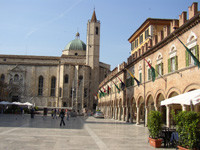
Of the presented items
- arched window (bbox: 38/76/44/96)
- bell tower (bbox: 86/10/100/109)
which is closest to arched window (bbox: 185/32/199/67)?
bell tower (bbox: 86/10/100/109)

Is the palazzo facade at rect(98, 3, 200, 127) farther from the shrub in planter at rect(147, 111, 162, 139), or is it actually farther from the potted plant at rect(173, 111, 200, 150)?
the potted plant at rect(173, 111, 200, 150)

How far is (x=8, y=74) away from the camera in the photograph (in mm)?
70625

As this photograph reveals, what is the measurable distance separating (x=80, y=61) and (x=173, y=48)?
183ft

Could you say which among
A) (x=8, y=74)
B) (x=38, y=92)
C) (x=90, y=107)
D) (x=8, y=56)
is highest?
(x=8, y=56)

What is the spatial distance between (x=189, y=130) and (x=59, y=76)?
210 ft

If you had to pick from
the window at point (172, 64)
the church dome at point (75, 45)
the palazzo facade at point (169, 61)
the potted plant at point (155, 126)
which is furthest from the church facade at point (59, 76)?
the potted plant at point (155, 126)

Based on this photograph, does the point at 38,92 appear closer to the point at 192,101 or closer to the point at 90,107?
the point at 90,107

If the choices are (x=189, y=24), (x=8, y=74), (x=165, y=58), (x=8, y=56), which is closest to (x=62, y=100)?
(x=8, y=74)

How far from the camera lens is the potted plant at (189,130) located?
26.9ft

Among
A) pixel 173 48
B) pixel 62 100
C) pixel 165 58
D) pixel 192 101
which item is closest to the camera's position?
pixel 192 101

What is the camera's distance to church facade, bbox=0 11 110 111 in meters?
67.8

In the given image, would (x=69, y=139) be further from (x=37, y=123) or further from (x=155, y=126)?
(x=37, y=123)

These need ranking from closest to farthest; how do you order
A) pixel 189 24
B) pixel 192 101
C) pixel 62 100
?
1. pixel 192 101
2. pixel 189 24
3. pixel 62 100

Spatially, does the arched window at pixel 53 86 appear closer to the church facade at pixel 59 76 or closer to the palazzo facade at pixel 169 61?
the church facade at pixel 59 76
